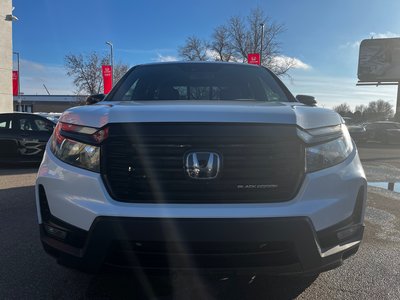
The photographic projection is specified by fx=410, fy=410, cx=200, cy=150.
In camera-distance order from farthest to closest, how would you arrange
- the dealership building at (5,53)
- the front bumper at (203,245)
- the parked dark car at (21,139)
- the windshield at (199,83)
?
the dealership building at (5,53) < the parked dark car at (21,139) < the windshield at (199,83) < the front bumper at (203,245)

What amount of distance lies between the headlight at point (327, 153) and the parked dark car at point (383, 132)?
26497mm

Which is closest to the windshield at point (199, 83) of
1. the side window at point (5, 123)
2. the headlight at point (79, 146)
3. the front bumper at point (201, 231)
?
the headlight at point (79, 146)

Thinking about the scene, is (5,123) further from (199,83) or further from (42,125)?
(199,83)

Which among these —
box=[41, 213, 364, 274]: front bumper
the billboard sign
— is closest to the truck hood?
box=[41, 213, 364, 274]: front bumper

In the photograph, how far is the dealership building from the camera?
20562 mm

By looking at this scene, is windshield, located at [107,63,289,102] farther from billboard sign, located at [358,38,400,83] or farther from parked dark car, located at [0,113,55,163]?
billboard sign, located at [358,38,400,83]

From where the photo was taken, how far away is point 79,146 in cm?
248

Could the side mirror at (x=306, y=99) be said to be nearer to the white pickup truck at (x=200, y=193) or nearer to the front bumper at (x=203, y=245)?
the white pickup truck at (x=200, y=193)

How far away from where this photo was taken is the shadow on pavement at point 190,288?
9.66 feet

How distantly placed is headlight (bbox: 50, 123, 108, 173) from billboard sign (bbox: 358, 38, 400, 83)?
48.1 m

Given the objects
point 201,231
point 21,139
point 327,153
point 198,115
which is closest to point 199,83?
point 198,115

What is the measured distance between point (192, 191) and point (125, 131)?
515mm

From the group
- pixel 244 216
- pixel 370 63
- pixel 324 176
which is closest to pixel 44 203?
pixel 244 216

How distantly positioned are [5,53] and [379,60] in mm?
38668
